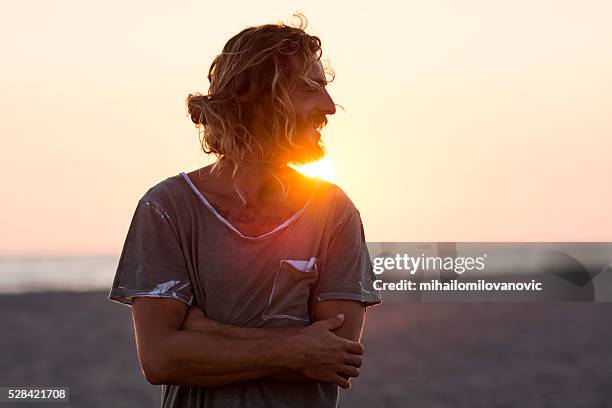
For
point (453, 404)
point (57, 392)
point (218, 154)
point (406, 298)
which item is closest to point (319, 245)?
point (218, 154)

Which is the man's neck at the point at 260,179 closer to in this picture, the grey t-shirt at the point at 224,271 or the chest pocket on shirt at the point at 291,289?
the grey t-shirt at the point at 224,271

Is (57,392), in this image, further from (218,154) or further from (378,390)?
(218,154)

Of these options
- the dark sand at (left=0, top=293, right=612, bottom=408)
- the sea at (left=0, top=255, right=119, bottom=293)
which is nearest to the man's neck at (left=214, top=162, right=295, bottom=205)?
the dark sand at (left=0, top=293, right=612, bottom=408)

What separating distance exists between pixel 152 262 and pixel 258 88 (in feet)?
2.00

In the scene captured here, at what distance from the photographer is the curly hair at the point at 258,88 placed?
3277 mm

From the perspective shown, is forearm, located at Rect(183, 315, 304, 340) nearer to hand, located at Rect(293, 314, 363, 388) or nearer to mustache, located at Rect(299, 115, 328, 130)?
hand, located at Rect(293, 314, 363, 388)

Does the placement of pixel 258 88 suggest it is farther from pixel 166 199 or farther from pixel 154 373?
pixel 154 373

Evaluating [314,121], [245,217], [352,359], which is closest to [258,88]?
[314,121]

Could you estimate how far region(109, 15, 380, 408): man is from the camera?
10.6ft

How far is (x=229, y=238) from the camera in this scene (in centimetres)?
326

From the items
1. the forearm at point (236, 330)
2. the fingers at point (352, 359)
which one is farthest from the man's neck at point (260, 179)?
the fingers at point (352, 359)

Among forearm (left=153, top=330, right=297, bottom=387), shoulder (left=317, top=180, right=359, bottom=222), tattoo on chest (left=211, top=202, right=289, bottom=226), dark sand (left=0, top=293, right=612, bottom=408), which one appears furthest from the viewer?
dark sand (left=0, top=293, right=612, bottom=408)

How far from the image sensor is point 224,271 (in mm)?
3238

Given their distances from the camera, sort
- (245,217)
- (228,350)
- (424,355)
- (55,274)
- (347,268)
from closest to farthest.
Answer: (228,350) < (245,217) < (347,268) < (424,355) < (55,274)
